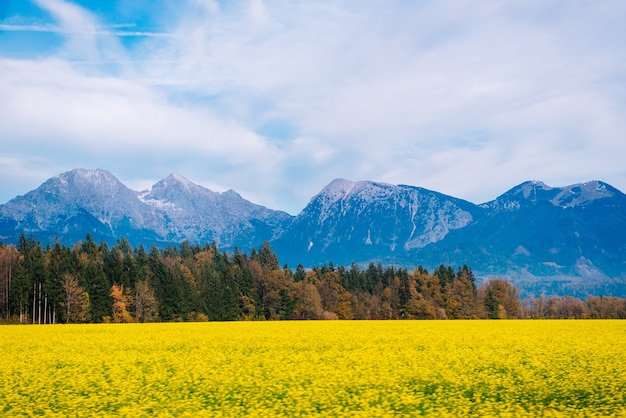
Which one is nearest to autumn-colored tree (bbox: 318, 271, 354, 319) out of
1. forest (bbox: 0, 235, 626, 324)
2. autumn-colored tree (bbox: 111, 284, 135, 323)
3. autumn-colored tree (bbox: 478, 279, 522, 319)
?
forest (bbox: 0, 235, 626, 324)

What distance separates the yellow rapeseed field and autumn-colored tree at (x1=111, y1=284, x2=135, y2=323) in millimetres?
68979

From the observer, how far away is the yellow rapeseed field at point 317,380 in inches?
801

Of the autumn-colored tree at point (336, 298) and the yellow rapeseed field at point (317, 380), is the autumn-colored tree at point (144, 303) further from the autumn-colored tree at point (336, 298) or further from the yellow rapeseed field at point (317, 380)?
the yellow rapeseed field at point (317, 380)

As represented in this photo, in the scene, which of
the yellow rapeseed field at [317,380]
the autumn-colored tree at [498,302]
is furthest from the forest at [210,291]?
the yellow rapeseed field at [317,380]

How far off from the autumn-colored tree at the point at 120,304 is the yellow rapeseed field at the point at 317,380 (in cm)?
6898

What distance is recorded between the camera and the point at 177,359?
113 ft

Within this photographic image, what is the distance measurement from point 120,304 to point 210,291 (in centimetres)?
2528

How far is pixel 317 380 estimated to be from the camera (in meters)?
25.9

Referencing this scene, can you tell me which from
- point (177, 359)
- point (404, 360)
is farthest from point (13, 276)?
point (404, 360)

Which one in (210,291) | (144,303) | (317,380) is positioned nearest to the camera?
(317,380)

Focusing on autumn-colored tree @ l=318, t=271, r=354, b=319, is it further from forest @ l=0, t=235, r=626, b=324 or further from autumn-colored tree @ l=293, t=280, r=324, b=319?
autumn-colored tree @ l=293, t=280, r=324, b=319

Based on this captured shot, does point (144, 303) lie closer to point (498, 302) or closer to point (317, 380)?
point (317, 380)

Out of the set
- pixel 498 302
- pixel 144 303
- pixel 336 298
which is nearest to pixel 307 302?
pixel 336 298

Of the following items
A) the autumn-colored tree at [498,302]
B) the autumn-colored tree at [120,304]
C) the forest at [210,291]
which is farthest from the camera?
the autumn-colored tree at [498,302]
